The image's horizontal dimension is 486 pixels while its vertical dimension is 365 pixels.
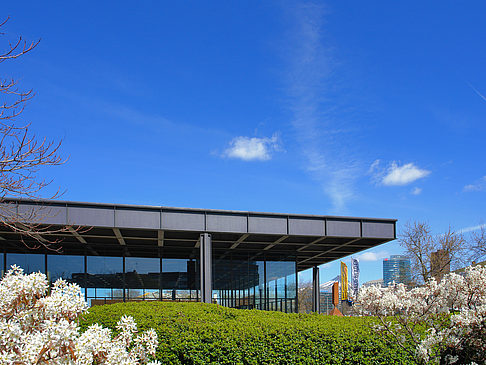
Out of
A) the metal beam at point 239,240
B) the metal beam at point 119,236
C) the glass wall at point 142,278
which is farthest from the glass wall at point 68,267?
the metal beam at point 239,240

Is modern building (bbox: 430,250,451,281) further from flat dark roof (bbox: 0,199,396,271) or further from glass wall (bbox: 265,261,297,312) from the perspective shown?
glass wall (bbox: 265,261,297,312)

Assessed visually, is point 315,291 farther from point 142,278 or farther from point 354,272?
point 354,272

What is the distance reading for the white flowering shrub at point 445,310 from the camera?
238 inches

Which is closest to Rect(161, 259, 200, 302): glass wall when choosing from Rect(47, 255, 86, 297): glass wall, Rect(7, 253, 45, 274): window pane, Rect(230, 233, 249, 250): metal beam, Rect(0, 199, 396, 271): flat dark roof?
Rect(0, 199, 396, 271): flat dark roof

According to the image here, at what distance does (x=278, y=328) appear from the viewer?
9.06m

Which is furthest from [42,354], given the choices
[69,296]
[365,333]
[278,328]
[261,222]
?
[261,222]

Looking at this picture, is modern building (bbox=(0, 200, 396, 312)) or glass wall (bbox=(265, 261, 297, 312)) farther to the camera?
glass wall (bbox=(265, 261, 297, 312))

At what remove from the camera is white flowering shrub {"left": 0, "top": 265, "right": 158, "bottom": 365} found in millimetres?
3465

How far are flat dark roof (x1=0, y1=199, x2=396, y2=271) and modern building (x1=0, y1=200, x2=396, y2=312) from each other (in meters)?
0.04

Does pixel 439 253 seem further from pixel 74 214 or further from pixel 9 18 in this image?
pixel 9 18

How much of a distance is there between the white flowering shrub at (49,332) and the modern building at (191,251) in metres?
11.5

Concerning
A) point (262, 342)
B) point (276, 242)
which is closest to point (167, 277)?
point (276, 242)

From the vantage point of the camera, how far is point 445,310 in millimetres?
7578

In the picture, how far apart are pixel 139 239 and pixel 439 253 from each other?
27893 mm
